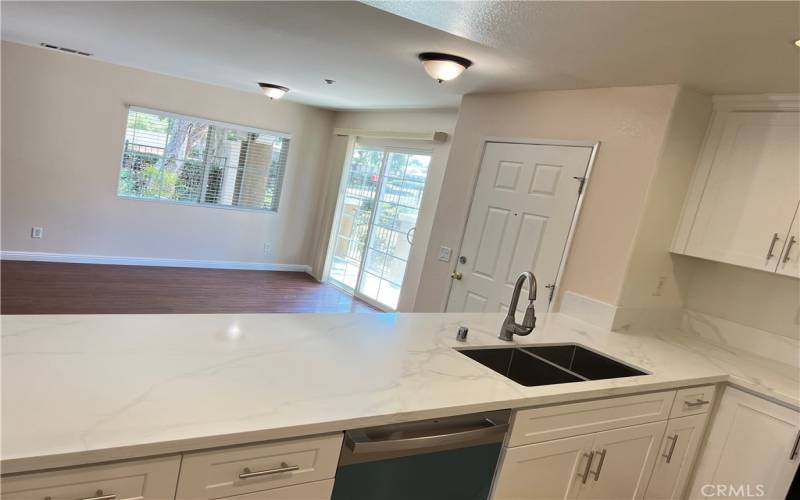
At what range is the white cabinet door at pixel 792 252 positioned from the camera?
2.40 meters

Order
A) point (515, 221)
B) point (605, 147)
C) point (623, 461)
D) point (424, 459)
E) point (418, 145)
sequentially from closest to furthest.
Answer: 1. point (424, 459)
2. point (623, 461)
3. point (605, 147)
4. point (515, 221)
5. point (418, 145)

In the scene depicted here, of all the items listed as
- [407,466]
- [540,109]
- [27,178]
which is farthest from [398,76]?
[27,178]

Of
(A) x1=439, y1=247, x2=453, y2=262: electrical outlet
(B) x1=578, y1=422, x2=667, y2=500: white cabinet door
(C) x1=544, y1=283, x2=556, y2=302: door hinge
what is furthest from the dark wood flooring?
(B) x1=578, y1=422, x2=667, y2=500: white cabinet door

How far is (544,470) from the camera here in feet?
5.81

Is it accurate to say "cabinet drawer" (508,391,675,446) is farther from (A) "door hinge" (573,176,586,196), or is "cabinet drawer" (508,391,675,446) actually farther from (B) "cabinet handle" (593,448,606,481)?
(A) "door hinge" (573,176,586,196)

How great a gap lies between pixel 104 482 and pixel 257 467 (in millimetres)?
307

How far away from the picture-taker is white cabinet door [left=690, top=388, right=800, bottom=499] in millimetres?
2146

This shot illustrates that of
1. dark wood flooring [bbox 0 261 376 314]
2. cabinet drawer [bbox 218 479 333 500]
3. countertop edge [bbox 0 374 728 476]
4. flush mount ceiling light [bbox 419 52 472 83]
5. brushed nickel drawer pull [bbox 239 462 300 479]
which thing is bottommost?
dark wood flooring [bbox 0 261 376 314]

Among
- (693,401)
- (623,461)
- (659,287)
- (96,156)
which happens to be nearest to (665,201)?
(659,287)

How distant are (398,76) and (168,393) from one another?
3136 mm

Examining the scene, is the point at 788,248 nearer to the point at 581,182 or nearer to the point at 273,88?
the point at 581,182

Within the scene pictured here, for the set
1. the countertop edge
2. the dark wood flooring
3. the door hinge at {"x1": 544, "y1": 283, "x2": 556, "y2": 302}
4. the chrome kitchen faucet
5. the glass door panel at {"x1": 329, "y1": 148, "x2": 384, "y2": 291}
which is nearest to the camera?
the countertop edge

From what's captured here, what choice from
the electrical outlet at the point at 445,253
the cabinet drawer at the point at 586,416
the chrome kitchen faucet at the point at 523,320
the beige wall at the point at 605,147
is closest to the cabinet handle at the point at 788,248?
the beige wall at the point at 605,147

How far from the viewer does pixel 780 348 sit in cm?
270
